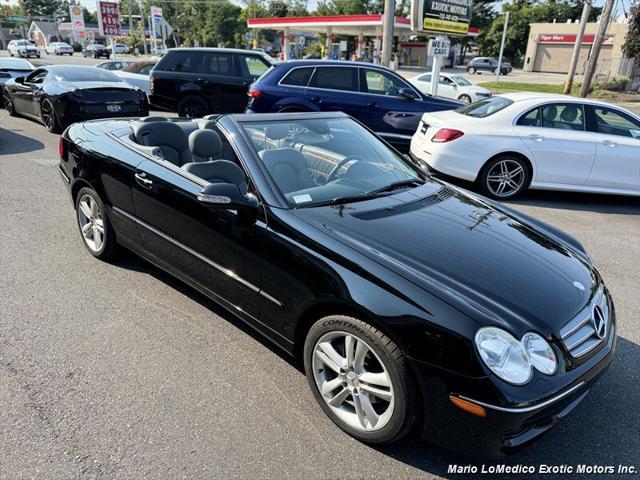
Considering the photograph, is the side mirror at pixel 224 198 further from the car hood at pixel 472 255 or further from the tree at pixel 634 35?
the tree at pixel 634 35

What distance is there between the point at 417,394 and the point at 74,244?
3.85 m

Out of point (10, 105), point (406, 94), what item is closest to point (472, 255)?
point (406, 94)

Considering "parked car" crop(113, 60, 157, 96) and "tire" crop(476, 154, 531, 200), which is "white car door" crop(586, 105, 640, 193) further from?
"parked car" crop(113, 60, 157, 96)

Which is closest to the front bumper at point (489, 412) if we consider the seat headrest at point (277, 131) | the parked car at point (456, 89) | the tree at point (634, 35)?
the seat headrest at point (277, 131)

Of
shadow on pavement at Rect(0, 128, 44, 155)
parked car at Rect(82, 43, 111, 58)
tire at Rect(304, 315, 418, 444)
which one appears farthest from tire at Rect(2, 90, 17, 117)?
parked car at Rect(82, 43, 111, 58)

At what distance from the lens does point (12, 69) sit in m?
13.5

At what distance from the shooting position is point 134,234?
12.5 ft

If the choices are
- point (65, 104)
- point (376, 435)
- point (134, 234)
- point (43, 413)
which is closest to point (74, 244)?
point (134, 234)

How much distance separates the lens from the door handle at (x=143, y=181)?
3.51 metres

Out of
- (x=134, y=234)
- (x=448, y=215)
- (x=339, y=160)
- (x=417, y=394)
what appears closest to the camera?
(x=417, y=394)

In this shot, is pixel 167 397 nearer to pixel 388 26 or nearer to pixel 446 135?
pixel 446 135

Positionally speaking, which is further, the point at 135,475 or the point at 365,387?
the point at 365,387

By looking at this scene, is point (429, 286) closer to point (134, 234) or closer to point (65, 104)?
point (134, 234)

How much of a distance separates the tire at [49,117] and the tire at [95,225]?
6602 millimetres
